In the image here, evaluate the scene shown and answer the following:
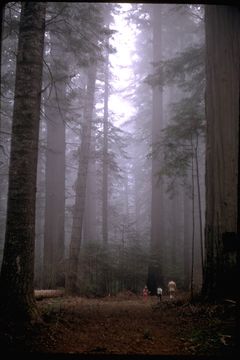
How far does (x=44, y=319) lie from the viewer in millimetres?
5824

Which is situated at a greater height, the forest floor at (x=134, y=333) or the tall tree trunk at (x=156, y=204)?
→ the tall tree trunk at (x=156, y=204)

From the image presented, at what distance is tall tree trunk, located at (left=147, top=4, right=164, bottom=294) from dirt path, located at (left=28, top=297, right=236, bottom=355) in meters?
7.03

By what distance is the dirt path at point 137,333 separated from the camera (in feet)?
15.0

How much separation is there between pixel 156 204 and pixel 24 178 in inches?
429

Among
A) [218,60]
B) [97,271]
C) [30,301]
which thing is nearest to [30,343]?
[30,301]

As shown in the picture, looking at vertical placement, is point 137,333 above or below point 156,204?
below

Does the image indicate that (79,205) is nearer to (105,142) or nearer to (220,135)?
(105,142)

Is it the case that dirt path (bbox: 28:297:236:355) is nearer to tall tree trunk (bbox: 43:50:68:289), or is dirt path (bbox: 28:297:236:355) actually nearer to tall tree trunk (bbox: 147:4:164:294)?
tall tree trunk (bbox: 43:50:68:289)

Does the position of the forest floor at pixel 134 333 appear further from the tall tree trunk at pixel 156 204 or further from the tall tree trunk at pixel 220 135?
the tall tree trunk at pixel 156 204

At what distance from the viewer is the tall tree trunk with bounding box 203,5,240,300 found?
22.3 feet

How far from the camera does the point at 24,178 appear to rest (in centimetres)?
590

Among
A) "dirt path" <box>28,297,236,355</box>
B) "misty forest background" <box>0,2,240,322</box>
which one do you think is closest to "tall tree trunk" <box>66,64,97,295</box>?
"misty forest background" <box>0,2,240,322</box>

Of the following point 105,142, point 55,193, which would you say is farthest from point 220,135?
point 105,142

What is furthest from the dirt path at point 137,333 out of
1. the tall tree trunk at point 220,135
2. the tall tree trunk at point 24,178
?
the tall tree trunk at point 220,135
